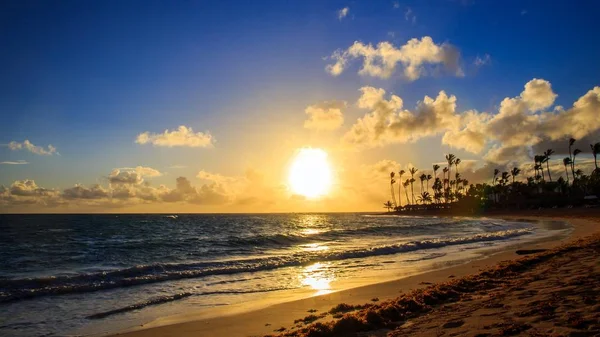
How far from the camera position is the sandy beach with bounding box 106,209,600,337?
685 centimetres

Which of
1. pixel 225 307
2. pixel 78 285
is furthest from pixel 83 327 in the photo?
pixel 78 285

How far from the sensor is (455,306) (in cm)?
887

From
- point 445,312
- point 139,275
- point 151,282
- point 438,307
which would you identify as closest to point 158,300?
point 151,282

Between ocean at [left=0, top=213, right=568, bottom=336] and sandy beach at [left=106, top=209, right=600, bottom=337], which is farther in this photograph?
ocean at [left=0, top=213, right=568, bottom=336]

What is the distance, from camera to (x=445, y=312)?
839cm

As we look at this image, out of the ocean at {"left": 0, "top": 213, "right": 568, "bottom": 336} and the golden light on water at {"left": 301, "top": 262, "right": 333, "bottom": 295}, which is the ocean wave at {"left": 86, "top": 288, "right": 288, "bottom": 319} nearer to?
the ocean at {"left": 0, "top": 213, "right": 568, "bottom": 336}

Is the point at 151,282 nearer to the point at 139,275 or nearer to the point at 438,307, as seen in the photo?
the point at 139,275

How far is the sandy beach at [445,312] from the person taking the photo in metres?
6.85

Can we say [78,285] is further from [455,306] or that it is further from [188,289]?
[455,306]

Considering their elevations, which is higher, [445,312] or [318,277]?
[445,312]

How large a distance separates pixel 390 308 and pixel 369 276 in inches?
319

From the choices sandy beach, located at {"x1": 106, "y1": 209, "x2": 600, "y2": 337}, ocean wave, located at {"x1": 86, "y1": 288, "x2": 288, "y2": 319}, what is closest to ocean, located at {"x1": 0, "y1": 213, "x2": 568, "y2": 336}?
ocean wave, located at {"x1": 86, "y1": 288, "x2": 288, "y2": 319}

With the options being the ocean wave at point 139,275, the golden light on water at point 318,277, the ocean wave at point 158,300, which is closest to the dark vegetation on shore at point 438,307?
the golden light on water at point 318,277

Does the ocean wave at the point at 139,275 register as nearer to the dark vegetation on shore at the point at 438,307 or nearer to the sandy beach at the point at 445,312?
the sandy beach at the point at 445,312
